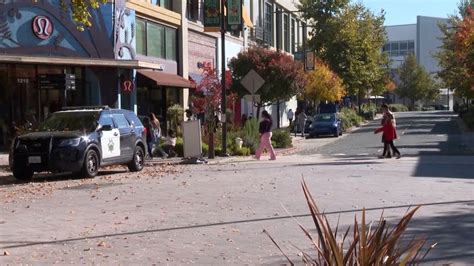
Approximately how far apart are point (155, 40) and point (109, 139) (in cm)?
1576

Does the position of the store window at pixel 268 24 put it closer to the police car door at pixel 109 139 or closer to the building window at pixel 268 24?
the building window at pixel 268 24

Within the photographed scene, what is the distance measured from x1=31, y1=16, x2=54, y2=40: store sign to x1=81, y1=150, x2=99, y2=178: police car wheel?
9645 mm

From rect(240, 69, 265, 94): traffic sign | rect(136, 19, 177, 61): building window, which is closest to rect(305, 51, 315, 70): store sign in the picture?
rect(136, 19, 177, 61): building window

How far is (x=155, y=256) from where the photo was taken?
7918 mm

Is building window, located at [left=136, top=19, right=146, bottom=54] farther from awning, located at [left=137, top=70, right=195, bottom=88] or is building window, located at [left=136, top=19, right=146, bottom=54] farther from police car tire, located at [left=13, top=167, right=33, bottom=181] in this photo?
police car tire, located at [left=13, top=167, right=33, bottom=181]

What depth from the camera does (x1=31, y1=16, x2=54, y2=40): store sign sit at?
25406 millimetres

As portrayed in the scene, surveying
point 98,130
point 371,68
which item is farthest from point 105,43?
point 371,68

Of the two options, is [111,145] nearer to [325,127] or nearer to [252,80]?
[252,80]

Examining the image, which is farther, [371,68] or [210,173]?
[371,68]

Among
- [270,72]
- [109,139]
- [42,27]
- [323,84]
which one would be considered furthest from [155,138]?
[323,84]

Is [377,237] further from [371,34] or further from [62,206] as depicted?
[371,34]

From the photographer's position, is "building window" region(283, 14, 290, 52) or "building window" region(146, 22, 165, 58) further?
"building window" region(283, 14, 290, 52)

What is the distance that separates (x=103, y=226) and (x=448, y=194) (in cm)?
691

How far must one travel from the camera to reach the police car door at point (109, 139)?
18.0m
